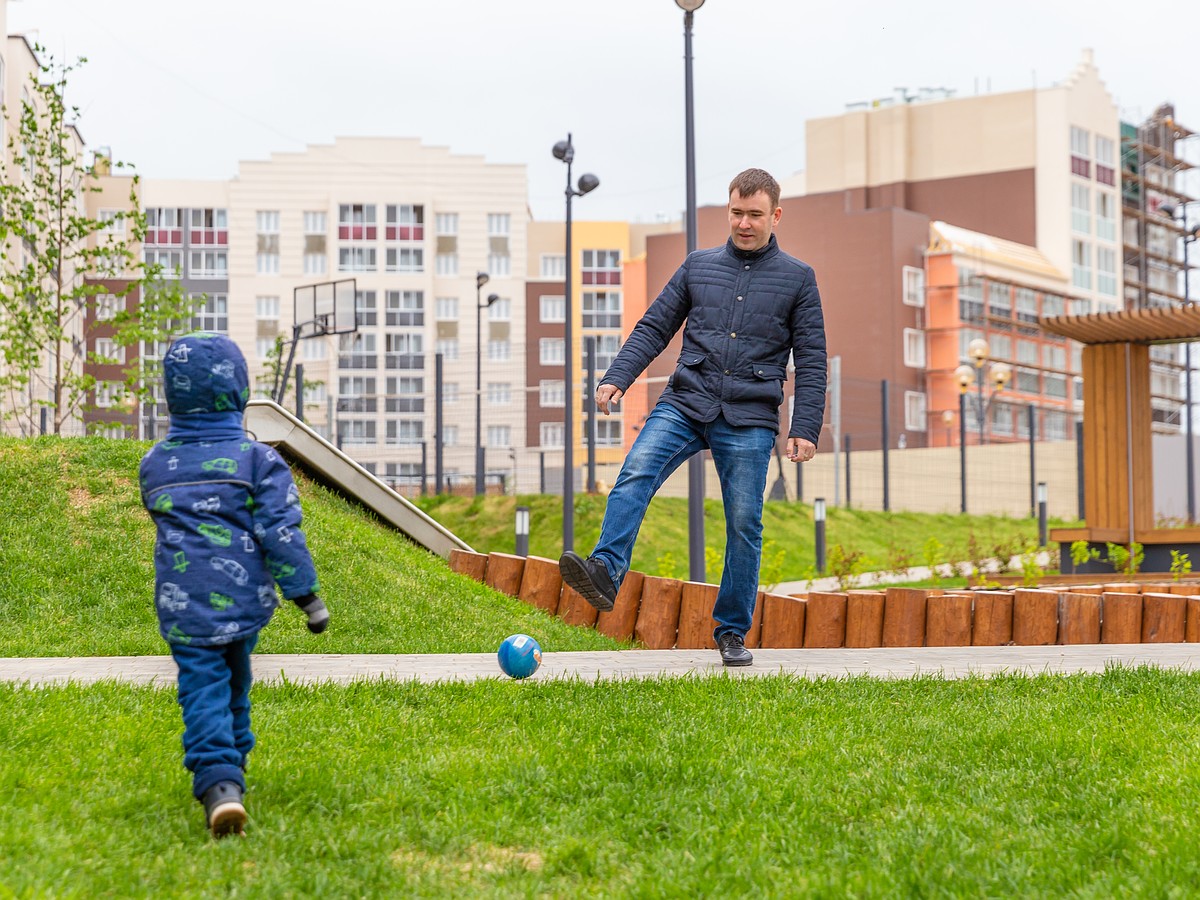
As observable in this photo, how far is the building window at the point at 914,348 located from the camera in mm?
64312

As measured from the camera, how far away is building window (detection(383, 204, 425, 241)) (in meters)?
76.4

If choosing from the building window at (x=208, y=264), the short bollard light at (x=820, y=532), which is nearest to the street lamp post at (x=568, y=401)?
the short bollard light at (x=820, y=532)

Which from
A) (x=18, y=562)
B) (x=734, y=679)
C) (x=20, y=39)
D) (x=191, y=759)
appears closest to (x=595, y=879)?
(x=191, y=759)

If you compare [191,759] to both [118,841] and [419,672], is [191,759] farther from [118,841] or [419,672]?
[419,672]

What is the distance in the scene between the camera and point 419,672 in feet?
22.6

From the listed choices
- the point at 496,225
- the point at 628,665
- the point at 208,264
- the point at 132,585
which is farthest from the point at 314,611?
the point at 208,264

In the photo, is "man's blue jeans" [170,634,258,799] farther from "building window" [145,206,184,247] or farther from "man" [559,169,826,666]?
"building window" [145,206,184,247]

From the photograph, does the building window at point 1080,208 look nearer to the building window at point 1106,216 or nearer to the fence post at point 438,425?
the building window at point 1106,216

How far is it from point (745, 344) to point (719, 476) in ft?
2.09

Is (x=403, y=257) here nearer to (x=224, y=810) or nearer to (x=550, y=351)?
(x=550, y=351)

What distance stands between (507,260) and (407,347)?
7.37m

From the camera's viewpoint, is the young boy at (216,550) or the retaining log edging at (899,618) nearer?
the young boy at (216,550)

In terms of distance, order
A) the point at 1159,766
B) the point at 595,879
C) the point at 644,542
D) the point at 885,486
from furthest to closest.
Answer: the point at 885,486, the point at 644,542, the point at 1159,766, the point at 595,879

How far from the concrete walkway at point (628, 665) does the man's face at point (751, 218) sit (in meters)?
2.05
